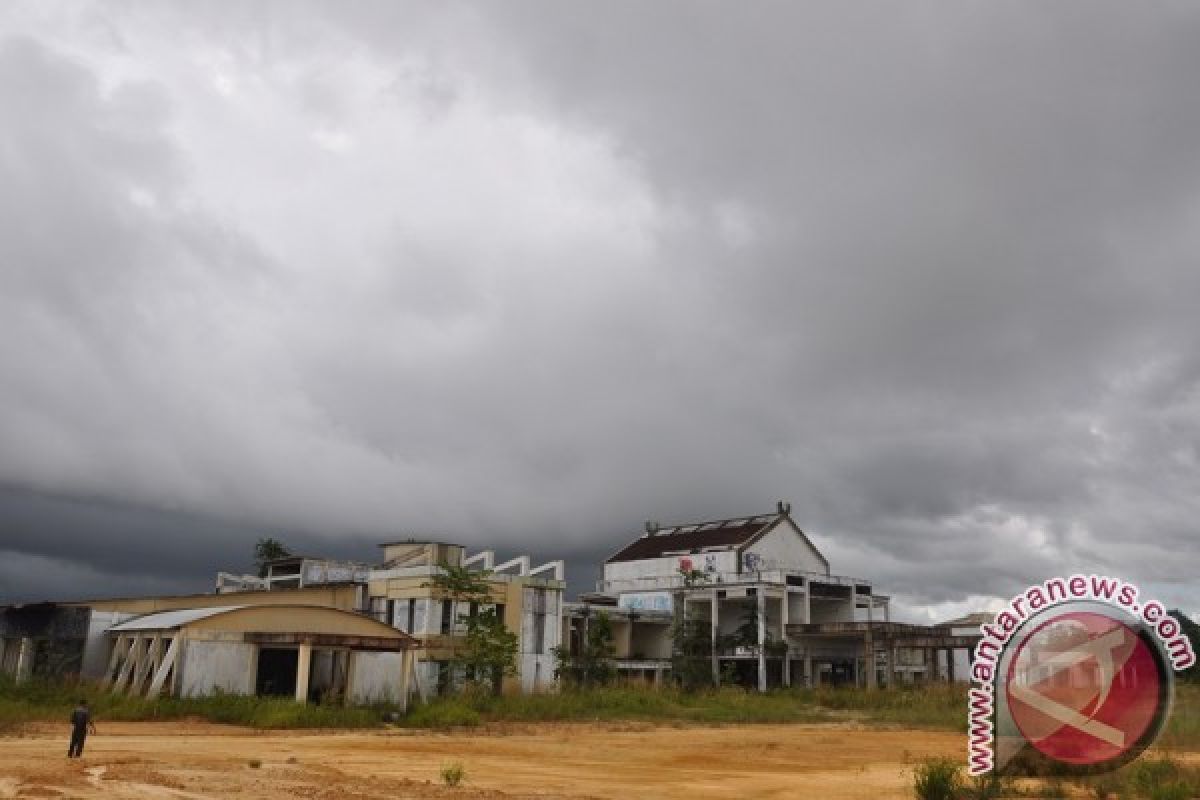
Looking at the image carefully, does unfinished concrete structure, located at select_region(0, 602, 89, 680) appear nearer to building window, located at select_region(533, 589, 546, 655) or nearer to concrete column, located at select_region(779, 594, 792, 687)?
building window, located at select_region(533, 589, 546, 655)

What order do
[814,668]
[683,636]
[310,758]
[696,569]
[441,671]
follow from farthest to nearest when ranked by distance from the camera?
[696,569], [814,668], [683,636], [441,671], [310,758]

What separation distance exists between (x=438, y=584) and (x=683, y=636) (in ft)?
63.4

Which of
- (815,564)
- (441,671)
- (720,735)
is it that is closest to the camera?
(720,735)

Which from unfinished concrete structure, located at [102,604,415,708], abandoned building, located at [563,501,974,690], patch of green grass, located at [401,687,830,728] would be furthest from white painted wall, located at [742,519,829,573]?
unfinished concrete structure, located at [102,604,415,708]

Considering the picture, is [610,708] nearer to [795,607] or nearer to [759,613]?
[759,613]

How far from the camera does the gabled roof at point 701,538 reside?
7100 cm

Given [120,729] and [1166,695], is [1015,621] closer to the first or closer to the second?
[1166,695]

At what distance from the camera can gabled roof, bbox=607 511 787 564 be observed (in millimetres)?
71000

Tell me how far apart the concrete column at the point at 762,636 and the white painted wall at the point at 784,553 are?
467 cm

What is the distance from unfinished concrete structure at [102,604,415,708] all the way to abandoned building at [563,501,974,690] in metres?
19.4

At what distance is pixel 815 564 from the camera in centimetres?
7444

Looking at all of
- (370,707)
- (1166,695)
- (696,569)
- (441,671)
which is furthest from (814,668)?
A: (1166,695)

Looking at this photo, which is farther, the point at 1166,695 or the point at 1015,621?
the point at 1166,695

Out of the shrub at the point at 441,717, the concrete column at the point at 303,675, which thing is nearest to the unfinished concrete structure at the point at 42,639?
the concrete column at the point at 303,675
